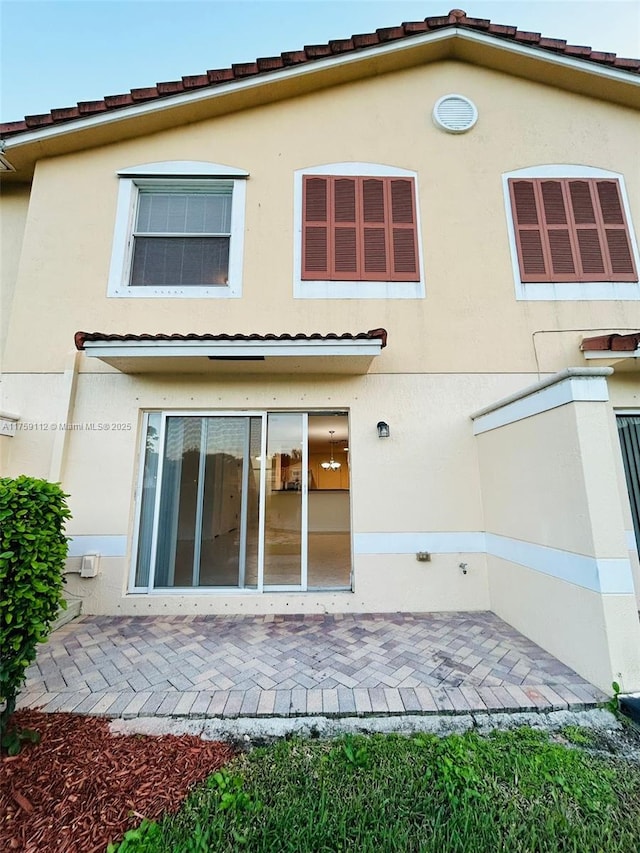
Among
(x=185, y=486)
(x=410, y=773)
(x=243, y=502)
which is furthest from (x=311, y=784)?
(x=185, y=486)

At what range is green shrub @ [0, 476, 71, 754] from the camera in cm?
290

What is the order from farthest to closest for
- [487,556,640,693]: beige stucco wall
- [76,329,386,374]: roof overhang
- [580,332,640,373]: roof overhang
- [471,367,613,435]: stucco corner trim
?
1. [580,332,640,373]: roof overhang
2. [76,329,386,374]: roof overhang
3. [471,367,613,435]: stucco corner trim
4. [487,556,640,693]: beige stucco wall

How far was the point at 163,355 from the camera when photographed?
5527 mm

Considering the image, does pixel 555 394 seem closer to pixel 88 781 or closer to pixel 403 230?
pixel 403 230

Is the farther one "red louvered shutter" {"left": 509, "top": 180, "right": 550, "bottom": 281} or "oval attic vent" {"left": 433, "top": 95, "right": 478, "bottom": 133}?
"oval attic vent" {"left": 433, "top": 95, "right": 478, "bottom": 133}

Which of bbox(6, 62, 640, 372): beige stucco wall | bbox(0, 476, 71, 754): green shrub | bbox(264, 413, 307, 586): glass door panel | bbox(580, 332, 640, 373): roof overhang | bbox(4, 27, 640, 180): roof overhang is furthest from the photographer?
bbox(4, 27, 640, 180): roof overhang

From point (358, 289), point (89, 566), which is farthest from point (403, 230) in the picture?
point (89, 566)

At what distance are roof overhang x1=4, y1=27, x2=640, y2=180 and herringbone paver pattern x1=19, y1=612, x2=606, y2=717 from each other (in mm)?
8526

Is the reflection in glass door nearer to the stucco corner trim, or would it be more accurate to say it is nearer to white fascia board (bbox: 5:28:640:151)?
the stucco corner trim

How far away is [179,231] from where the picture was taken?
22.8ft

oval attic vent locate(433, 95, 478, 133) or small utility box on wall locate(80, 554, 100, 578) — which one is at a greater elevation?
oval attic vent locate(433, 95, 478, 133)

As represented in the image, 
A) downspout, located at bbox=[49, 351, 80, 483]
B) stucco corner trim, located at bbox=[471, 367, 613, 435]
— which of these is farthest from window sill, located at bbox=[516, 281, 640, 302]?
downspout, located at bbox=[49, 351, 80, 483]

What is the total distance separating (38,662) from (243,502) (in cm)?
311

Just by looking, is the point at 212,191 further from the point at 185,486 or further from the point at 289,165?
the point at 185,486
